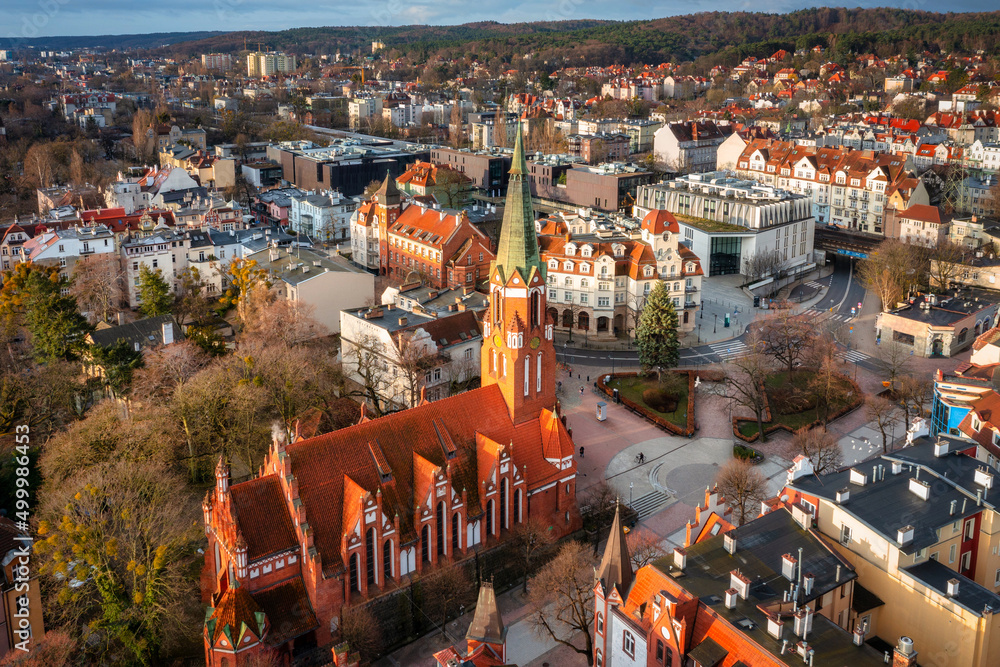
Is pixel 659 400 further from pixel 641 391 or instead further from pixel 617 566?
pixel 617 566

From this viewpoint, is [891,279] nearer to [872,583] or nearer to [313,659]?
[872,583]

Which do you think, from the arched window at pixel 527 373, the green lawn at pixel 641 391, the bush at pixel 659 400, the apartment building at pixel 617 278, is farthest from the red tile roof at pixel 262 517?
the apartment building at pixel 617 278

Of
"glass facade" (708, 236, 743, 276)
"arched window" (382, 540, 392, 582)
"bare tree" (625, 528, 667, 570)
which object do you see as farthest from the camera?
"glass facade" (708, 236, 743, 276)

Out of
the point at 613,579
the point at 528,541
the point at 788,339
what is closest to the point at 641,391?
the point at 788,339

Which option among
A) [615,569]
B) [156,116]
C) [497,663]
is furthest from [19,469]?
[156,116]

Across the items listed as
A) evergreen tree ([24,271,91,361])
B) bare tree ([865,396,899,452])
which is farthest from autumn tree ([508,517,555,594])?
evergreen tree ([24,271,91,361])

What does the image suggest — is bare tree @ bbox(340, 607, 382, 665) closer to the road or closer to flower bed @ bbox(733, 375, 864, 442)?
flower bed @ bbox(733, 375, 864, 442)
